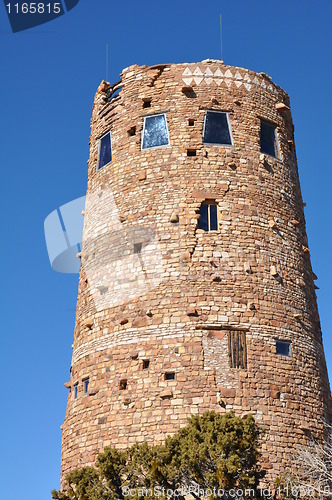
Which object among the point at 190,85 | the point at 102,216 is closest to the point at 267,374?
the point at 102,216

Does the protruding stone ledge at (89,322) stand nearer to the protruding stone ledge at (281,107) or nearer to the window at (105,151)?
the window at (105,151)

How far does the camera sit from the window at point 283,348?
65.2 feet

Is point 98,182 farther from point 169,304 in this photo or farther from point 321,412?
point 321,412

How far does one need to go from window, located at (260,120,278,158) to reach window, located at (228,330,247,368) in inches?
230

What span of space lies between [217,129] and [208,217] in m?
2.82

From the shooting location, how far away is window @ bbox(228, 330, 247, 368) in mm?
19156

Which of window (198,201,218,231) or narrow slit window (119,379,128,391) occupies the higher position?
window (198,201,218,231)

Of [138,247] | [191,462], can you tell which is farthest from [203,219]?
[191,462]

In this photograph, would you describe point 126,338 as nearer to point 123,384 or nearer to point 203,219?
point 123,384

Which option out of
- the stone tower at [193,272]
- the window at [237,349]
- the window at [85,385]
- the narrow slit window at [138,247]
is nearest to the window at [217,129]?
the stone tower at [193,272]

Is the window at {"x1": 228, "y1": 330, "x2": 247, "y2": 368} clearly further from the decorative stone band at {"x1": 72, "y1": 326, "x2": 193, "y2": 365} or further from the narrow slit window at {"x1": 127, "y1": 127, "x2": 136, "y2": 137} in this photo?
the narrow slit window at {"x1": 127, "y1": 127, "x2": 136, "y2": 137}

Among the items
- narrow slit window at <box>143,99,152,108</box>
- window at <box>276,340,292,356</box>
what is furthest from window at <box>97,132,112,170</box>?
window at <box>276,340,292,356</box>

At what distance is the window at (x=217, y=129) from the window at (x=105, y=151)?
3.00m

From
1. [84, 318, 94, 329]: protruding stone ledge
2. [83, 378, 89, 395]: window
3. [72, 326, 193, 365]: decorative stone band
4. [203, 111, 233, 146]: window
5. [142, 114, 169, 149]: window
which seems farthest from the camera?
[142, 114, 169, 149]: window
